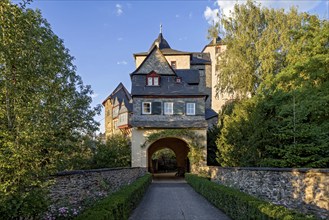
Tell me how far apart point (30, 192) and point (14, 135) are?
0.97 m

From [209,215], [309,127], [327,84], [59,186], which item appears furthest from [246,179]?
[327,84]

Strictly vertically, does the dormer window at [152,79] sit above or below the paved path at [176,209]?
above

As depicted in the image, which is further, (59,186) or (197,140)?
(197,140)

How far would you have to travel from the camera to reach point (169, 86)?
2433cm

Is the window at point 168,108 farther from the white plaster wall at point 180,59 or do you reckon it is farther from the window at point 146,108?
the white plaster wall at point 180,59

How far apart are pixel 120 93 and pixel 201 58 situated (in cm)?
1436

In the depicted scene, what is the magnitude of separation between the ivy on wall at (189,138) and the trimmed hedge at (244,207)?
35.0 feet

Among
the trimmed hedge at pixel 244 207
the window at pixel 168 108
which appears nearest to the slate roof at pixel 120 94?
the window at pixel 168 108

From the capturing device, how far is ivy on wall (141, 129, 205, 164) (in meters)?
22.9

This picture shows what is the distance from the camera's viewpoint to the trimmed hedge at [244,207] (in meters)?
5.30

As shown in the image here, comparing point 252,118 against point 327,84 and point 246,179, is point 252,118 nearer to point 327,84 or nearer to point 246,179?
point 327,84

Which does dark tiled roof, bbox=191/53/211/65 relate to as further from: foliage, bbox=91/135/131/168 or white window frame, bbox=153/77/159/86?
foliage, bbox=91/135/131/168

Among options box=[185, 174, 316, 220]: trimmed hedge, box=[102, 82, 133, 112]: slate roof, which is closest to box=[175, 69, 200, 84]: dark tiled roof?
box=[102, 82, 133, 112]: slate roof

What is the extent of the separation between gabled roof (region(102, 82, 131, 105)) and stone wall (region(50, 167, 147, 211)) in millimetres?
30562
